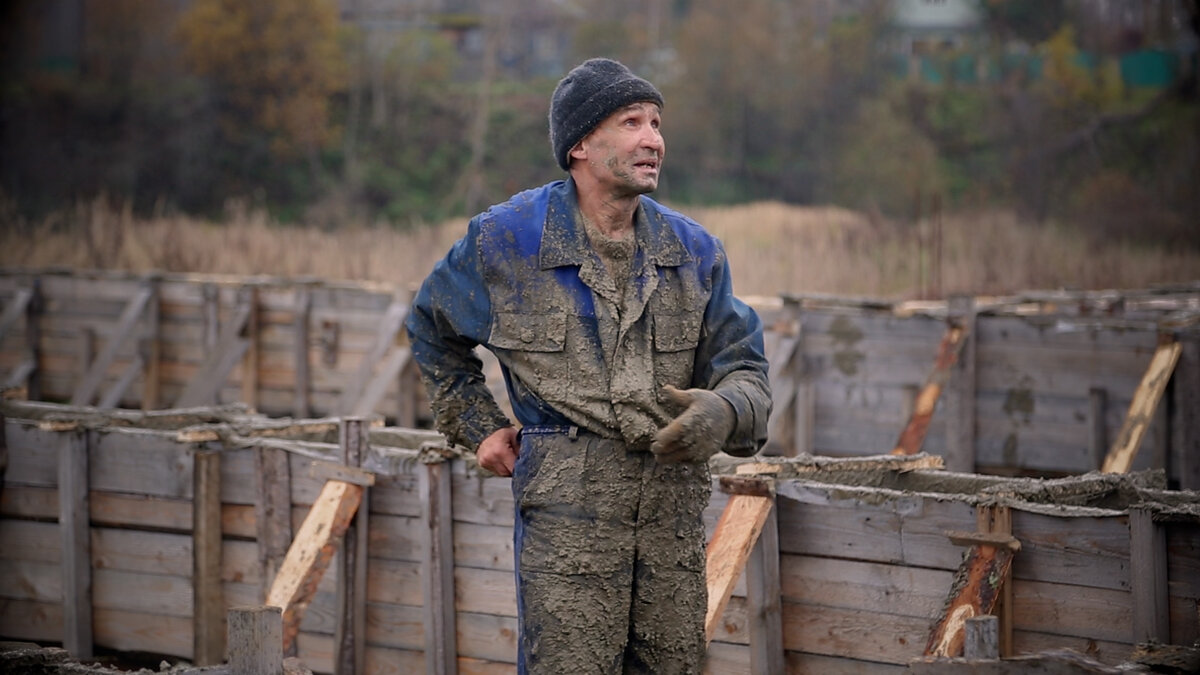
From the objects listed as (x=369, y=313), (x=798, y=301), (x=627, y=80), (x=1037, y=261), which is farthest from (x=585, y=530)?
(x=1037, y=261)

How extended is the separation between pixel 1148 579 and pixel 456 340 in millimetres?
2422

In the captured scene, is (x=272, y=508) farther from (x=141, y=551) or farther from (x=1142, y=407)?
(x=1142, y=407)

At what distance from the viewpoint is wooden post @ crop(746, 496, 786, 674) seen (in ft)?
18.7

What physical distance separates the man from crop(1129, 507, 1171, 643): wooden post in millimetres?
1761

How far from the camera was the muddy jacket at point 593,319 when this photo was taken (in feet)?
12.6

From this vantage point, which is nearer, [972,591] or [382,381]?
[972,591]

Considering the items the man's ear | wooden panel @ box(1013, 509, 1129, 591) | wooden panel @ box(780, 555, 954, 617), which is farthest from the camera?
→ wooden panel @ box(780, 555, 954, 617)

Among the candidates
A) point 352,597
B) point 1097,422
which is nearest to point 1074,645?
point 352,597

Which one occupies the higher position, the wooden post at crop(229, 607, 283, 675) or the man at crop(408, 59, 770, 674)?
the man at crop(408, 59, 770, 674)

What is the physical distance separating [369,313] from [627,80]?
813 centimetres

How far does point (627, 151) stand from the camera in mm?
3934

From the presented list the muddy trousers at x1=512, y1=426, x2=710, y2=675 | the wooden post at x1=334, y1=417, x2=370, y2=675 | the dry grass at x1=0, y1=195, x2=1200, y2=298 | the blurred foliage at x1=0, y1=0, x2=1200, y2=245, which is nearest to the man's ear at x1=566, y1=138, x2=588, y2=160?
the muddy trousers at x1=512, y1=426, x2=710, y2=675

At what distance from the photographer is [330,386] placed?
39.6 feet

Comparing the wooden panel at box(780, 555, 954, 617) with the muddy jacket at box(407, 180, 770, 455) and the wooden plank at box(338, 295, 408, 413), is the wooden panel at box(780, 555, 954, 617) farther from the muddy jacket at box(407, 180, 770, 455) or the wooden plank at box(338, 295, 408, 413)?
the wooden plank at box(338, 295, 408, 413)
